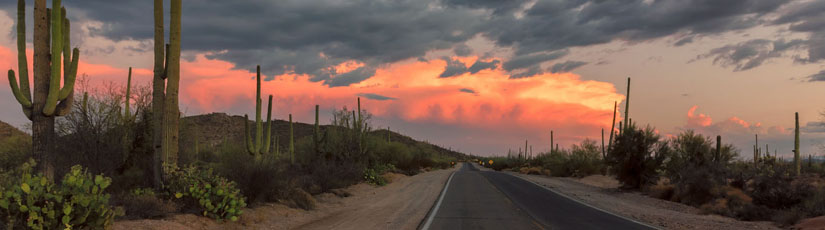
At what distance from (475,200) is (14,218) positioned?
16478 mm

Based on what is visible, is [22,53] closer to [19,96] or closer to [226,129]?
[19,96]

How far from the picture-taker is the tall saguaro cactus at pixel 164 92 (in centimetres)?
1378

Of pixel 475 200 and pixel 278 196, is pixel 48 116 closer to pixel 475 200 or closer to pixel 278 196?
pixel 278 196

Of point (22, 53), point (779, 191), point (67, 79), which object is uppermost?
point (22, 53)

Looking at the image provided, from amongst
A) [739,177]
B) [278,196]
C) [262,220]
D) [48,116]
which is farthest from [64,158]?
[739,177]

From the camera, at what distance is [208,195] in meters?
12.2

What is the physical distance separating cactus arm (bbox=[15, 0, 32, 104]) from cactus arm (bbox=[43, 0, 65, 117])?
687 millimetres

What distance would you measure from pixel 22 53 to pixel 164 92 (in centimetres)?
406

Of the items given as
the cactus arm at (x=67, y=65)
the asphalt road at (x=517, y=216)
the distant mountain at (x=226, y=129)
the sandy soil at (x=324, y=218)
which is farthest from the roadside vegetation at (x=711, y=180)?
the distant mountain at (x=226, y=129)

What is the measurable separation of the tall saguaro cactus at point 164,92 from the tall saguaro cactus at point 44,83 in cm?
236

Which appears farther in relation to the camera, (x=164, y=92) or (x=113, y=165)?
(x=113, y=165)

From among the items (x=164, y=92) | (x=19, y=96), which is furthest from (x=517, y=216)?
(x=19, y=96)

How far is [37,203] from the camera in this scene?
27.0 ft

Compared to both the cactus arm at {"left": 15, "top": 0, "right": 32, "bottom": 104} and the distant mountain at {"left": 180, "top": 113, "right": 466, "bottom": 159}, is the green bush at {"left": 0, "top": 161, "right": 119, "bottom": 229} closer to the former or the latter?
the cactus arm at {"left": 15, "top": 0, "right": 32, "bottom": 104}
